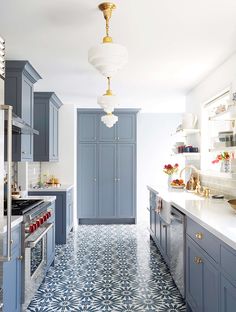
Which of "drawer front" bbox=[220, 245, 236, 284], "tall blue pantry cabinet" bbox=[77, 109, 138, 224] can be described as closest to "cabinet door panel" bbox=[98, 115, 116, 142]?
"tall blue pantry cabinet" bbox=[77, 109, 138, 224]

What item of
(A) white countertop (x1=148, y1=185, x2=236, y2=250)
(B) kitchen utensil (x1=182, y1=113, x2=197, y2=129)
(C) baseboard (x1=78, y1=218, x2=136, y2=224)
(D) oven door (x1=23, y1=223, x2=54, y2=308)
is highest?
(B) kitchen utensil (x1=182, y1=113, x2=197, y2=129)

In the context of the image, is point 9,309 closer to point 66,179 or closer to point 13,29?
point 13,29

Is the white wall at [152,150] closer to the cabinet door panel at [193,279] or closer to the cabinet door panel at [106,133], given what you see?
the cabinet door panel at [106,133]

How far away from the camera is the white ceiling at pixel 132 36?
7.76ft

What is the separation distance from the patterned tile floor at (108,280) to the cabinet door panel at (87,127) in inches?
88.0

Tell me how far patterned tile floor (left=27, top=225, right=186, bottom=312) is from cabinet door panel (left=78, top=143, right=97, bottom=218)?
1.36 metres

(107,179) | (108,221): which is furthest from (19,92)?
(108,221)

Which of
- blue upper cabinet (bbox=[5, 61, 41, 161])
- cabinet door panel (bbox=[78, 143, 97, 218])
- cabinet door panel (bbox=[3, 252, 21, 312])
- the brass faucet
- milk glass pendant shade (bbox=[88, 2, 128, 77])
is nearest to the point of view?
milk glass pendant shade (bbox=[88, 2, 128, 77])

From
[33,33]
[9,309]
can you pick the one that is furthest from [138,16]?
[9,309]

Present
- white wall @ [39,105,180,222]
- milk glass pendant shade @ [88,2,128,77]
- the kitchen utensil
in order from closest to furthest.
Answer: milk glass pendant shade @ [88,2,128,77]
the kitchen utensil
white wall @ [39,105,180,222]

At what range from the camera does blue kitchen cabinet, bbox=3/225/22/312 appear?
7.23 ft

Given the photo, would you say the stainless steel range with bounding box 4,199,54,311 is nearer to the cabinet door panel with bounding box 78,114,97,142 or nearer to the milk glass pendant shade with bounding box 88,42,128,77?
the milk glass pendant shade with bounding box 88,42,128,77

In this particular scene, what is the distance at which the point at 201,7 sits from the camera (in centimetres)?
235

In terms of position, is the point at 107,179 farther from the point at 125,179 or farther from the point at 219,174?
the point at 219,174
